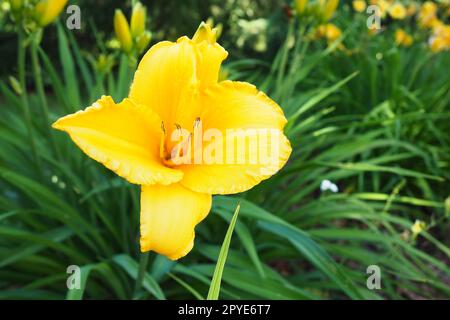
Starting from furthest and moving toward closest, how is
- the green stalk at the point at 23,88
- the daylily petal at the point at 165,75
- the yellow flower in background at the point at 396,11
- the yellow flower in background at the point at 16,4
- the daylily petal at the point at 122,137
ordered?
the yellow flower in background at the point at 396,11 < the green stalk at the point at 23,88 < the yellow flower in background at the point at 16,4 < the daylily petal at the point at 165,75 < the daylily petal at the point at 122,137

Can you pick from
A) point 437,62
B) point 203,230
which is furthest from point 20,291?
point 437,62

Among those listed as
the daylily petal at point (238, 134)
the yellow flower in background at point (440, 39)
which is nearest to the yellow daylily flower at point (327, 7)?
the daylily petal at point (238, 134)

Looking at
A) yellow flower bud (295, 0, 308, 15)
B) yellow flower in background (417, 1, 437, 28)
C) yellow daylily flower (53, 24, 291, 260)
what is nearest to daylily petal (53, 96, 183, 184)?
yellow daylily flower (53, 24, 291, 260)

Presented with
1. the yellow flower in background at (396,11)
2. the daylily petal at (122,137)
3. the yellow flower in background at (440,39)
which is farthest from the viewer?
the yellow flower in background at (396,11)

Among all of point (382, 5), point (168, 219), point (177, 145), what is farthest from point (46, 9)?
point (382, 5)

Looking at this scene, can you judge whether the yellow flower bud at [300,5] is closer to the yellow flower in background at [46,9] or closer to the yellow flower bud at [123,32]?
the yellow flower bud at [123,32]

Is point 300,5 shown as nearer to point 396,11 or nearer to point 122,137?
point 122,137
